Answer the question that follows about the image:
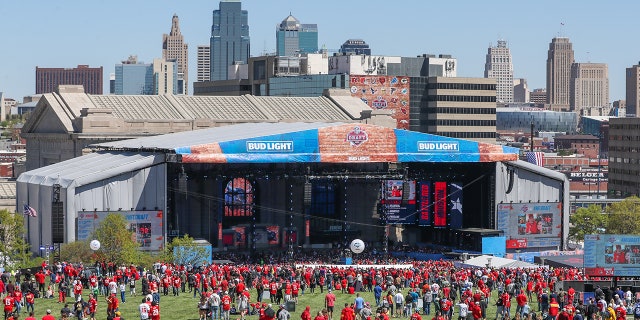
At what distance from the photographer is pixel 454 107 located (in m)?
192

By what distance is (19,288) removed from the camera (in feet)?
190

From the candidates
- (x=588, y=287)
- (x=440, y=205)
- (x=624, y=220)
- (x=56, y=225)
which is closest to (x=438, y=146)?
(x=440, y=205)

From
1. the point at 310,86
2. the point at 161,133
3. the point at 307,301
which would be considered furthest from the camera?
the point at 310,86

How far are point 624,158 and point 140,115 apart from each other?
7874 cm

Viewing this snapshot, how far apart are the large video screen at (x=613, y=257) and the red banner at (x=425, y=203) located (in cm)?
3856

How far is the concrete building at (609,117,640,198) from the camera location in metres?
175

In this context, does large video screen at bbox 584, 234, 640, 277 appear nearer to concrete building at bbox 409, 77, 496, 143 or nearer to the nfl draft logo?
the nfl draft logo

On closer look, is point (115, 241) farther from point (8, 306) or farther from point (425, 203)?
point (8, 306)

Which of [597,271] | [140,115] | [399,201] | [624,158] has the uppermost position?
[140,115]

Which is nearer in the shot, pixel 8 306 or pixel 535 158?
pixel 8 306

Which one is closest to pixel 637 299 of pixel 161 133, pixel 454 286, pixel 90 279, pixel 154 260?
pixel 454 286

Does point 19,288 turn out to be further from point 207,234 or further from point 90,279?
point 207,234

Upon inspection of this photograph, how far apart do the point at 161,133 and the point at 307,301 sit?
57.8 meters

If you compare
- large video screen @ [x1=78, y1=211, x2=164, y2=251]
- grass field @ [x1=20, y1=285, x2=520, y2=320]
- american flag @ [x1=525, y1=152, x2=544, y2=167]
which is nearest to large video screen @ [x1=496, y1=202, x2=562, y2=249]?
large video screen @ [x1=78, y1=211, x2=164, y2=251]
